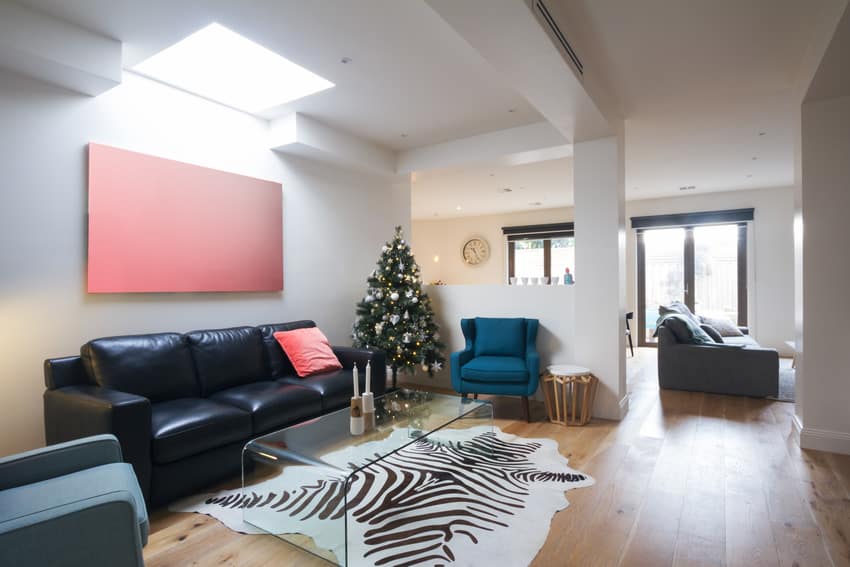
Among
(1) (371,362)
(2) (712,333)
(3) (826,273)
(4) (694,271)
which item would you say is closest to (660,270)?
(4) (694,271)

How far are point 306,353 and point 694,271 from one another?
725 cm

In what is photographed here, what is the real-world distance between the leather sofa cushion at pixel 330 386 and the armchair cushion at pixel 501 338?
1590mm

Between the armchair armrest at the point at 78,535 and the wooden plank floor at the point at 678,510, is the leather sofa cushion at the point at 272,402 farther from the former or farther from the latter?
the armchair armrest at the point at 78,535

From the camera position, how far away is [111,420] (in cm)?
226

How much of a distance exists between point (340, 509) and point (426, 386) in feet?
12.4

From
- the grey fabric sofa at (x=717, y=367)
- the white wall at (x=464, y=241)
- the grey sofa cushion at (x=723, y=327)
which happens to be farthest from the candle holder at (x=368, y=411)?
the white wall at (x=464, y=241)

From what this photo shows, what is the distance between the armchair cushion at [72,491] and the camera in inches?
59.9

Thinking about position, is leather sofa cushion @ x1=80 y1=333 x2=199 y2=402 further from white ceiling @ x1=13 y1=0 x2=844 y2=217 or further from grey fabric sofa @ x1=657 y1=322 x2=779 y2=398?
grey fabric sofa @ x1=657 y1=322 x2=779 y2=398

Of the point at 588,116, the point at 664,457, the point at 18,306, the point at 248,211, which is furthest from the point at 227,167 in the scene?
the point at 664,457

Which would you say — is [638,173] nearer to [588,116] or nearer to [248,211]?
[588,116]

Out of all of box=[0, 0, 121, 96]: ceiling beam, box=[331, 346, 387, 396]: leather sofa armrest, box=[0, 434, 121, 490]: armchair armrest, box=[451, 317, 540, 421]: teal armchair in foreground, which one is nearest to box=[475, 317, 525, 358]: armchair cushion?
box=[451, 317, 540, 421]: teal armchair in foreground

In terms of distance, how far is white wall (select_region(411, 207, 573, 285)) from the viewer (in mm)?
9680

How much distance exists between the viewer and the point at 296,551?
215 centimetres

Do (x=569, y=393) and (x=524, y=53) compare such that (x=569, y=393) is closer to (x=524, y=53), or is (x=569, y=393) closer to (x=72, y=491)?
(x=524, y=53)
